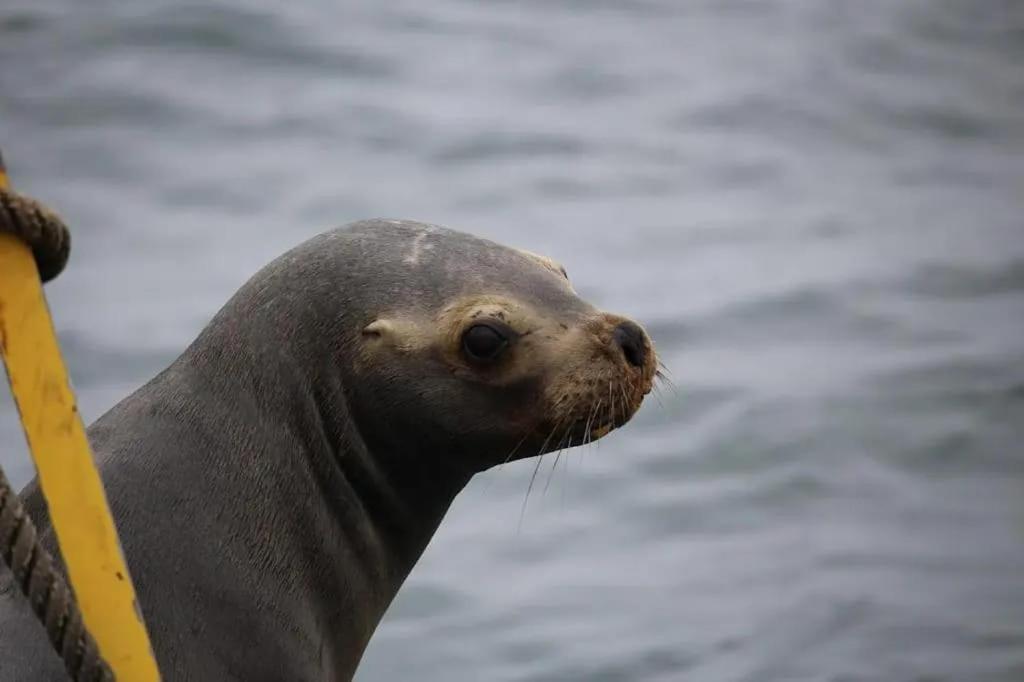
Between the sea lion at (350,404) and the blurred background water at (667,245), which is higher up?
the sea lion at (350,404)

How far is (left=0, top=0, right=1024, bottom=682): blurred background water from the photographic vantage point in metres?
7.16

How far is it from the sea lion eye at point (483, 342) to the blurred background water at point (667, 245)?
9.55 ft

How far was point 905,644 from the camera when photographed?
6.78 m

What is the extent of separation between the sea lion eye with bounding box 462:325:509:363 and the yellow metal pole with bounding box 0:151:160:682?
112cm

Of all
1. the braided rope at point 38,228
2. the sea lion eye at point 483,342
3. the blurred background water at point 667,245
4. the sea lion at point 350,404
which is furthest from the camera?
the blurred background water at point 667,245

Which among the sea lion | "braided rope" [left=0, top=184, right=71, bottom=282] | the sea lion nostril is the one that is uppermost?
"braided rope" [left=0, top=184, right=71, bottom=282]

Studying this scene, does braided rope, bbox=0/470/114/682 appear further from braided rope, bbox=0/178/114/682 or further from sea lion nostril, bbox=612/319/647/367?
sea lion nostril, bbox=612/319/647/367

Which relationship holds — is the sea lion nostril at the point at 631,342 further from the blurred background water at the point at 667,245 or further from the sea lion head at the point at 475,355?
the blurred background water at the point at 667,245

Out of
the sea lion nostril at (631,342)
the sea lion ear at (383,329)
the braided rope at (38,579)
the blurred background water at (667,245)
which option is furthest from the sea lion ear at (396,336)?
the blurred background water at (667,245)

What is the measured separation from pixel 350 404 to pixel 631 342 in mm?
593

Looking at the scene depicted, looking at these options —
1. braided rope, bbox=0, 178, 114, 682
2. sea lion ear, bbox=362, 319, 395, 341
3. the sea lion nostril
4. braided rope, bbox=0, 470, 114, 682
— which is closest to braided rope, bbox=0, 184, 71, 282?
braided rope, bbox=0, 178, 114, 682

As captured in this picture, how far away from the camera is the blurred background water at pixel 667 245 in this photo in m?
7.16

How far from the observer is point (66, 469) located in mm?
2834

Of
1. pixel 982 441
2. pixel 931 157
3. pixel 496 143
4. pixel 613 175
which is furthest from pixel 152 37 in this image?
pixel 982 441
